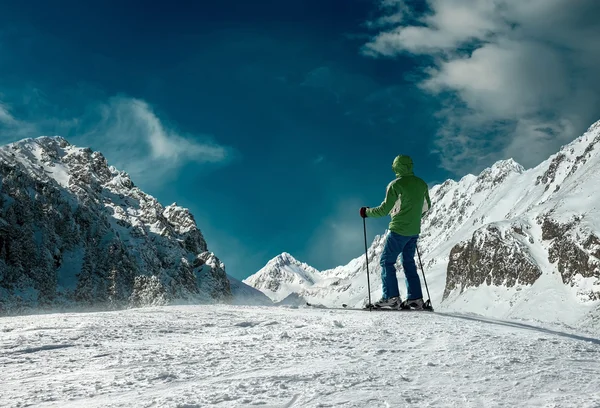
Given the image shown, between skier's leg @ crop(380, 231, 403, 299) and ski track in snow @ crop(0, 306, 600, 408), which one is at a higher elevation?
skier's leg @ crop(380, 231, 403, 299)

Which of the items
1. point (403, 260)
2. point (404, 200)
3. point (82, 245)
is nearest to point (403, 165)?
point (404, 200)

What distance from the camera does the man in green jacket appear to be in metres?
10.6

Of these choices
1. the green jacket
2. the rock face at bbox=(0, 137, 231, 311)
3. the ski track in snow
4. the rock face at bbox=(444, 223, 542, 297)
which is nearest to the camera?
the ski track in snow

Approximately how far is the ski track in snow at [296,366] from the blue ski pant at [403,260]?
3024 mm

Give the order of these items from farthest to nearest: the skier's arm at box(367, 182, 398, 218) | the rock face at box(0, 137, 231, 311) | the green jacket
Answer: the rock face at box(0, 137, 231, 311) < the skier's arm at box(367, 182, 398, 218) < the green jacket

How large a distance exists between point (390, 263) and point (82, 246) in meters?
148

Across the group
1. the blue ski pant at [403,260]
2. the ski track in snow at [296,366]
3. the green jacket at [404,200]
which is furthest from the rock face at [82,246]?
the ski track in snow at [296,366]

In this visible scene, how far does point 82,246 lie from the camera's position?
143000 mm

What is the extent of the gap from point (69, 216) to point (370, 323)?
501 ft

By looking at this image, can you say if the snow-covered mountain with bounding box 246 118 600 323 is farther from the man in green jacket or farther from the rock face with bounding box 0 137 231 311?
the man in green jacket

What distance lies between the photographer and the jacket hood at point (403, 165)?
10.8 meters

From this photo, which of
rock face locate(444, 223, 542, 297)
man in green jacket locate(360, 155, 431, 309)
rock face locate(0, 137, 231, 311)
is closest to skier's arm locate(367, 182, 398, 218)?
man in green jacket locate(360, 155, 431, 309)

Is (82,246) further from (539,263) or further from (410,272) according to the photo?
(410,272)

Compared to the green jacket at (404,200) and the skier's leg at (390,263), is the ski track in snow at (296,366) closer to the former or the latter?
the skier's leg at (390,263)
